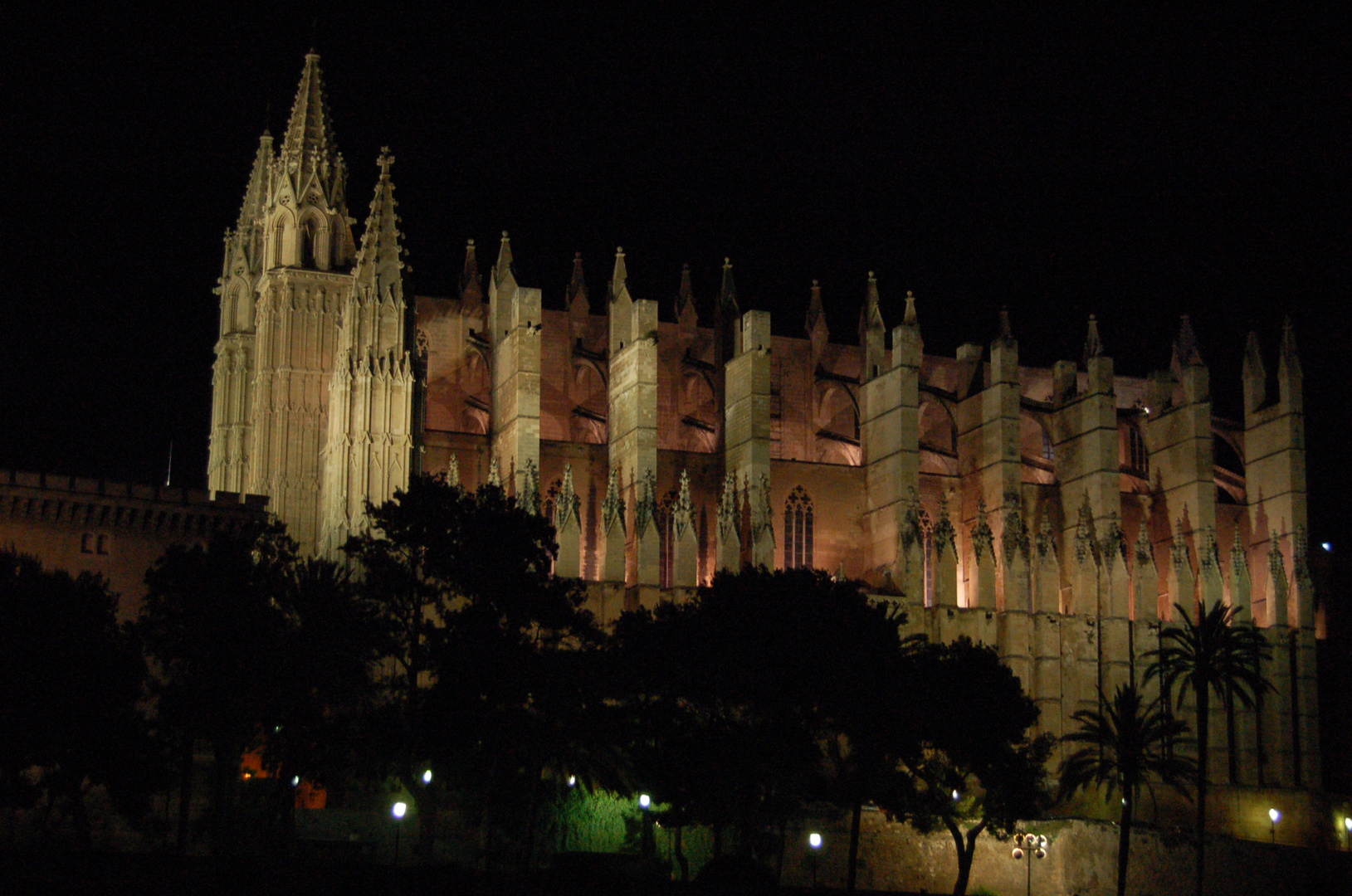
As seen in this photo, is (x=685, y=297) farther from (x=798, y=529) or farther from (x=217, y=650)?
(x=217, y=650)

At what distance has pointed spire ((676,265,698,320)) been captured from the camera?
68312 mm

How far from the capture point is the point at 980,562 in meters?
61.8

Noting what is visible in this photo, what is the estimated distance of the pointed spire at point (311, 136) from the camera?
5850 cm

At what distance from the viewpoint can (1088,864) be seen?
51562 millimetres

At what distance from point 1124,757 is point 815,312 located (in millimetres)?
22332

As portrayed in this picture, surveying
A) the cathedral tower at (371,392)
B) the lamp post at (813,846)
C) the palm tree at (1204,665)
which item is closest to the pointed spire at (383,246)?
the cathedral tower at (371,392)

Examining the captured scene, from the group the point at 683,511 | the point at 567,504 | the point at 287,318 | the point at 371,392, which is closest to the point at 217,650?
the point at 371,392

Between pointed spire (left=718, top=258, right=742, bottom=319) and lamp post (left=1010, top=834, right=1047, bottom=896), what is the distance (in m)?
20.9

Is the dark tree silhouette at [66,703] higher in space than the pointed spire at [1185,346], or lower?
lower

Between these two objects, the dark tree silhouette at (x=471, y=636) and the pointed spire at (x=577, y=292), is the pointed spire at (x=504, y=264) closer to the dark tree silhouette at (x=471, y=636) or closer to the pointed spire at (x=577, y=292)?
the pointed spire at (x=577, y=292)

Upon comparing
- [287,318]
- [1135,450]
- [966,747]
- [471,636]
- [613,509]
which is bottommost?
[966,747]

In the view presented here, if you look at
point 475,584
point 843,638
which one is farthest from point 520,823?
point 843,638

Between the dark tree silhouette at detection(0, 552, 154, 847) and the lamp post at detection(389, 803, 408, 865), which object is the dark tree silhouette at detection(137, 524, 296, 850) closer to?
the dark tree silhouette at detection(0, 552, 154, 847)

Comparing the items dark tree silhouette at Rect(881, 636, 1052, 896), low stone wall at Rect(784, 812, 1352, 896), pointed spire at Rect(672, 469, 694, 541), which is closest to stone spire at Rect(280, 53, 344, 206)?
pointed spire at Rect(672, 469, 694, 541)
